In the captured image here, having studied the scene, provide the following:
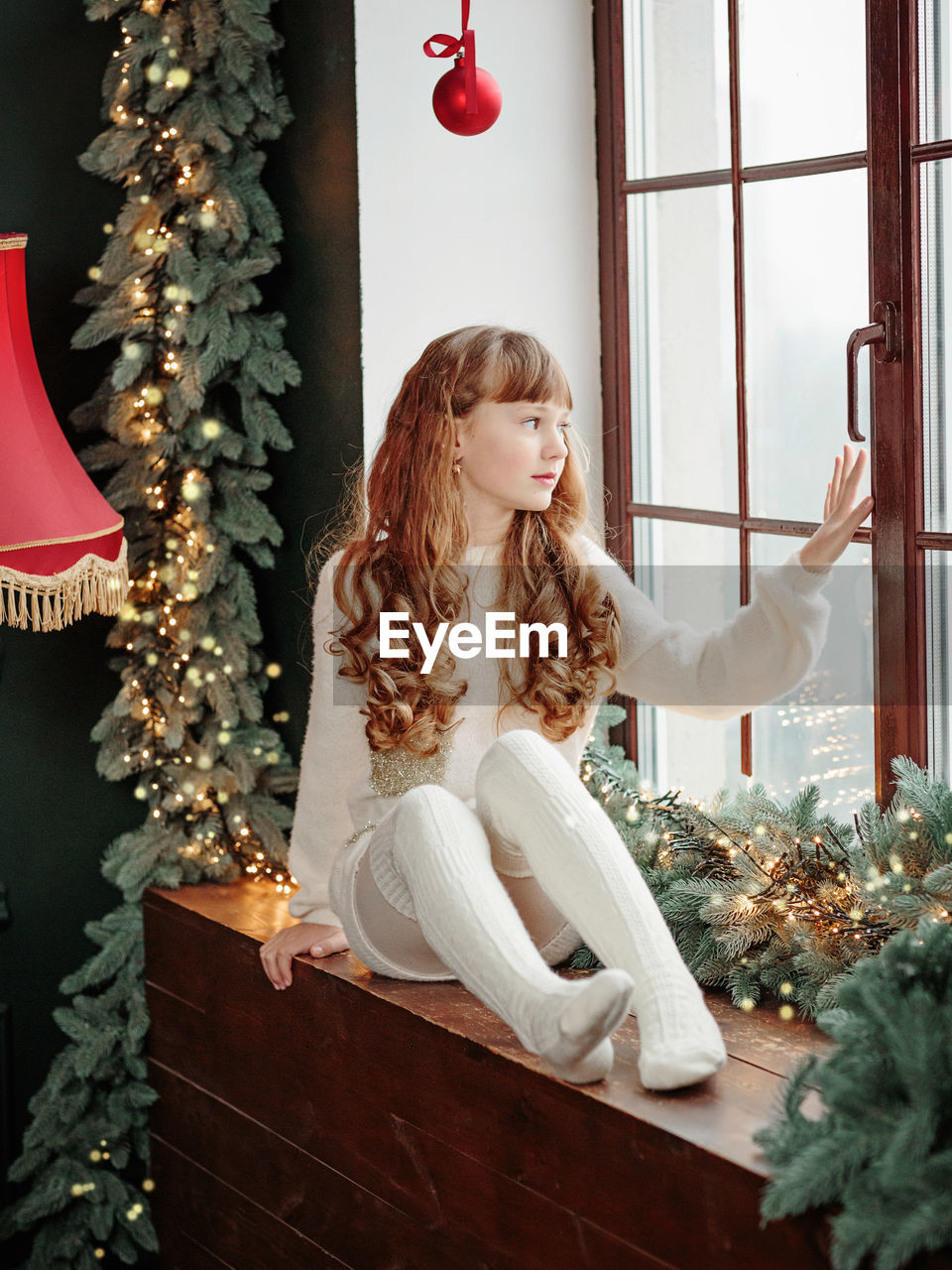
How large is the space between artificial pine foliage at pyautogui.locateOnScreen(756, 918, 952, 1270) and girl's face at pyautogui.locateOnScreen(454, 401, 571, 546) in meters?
0.87

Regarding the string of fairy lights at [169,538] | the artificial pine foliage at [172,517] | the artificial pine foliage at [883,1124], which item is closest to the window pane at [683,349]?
the artificial pine foliage at [172,517]

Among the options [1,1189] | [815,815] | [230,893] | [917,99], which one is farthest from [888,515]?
[1,1189]

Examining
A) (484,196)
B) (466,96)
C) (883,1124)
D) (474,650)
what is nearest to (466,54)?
(466,96)

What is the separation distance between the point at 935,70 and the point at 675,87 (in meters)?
0.59

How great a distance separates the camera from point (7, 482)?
204cm

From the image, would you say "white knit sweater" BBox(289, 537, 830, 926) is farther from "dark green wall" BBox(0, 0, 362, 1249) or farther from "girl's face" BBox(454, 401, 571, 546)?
"dark green wall" BBox(0, 0, 362, 1249)

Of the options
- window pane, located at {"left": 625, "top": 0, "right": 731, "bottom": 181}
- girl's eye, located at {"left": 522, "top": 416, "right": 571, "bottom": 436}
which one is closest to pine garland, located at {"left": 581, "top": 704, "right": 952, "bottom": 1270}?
girl's eye, located at {"left": 522, "top": 416, "right": 571, "bottom": 436}

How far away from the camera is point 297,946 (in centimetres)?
200

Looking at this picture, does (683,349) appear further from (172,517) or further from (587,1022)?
(587,1022)

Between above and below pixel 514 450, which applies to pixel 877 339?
above

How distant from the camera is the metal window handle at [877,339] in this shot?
1.81 meters

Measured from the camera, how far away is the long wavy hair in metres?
1.91

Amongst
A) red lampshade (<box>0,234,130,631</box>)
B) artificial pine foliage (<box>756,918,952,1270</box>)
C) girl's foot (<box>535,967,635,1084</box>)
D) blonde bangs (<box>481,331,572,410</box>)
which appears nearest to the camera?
artificial pine foliage (<box>756,918,952,1270</box>)

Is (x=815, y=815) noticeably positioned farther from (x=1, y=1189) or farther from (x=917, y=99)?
(x=1, y=1189)
